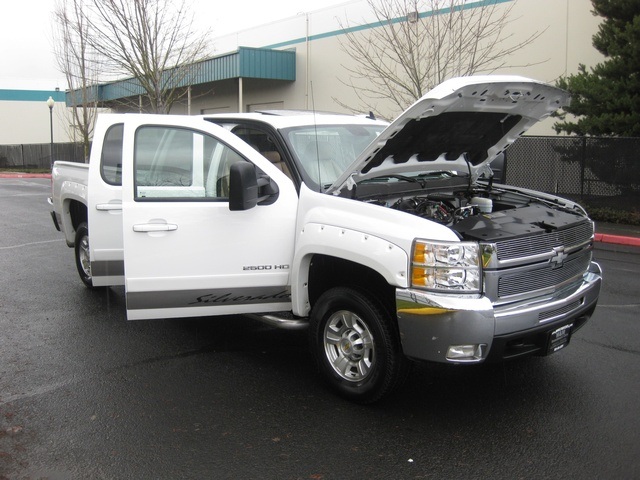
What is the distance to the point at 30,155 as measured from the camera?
4584 centimetres

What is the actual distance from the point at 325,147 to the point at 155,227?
151 centimetres

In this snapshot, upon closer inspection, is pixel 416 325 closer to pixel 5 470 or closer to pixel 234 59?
pixel 5 470

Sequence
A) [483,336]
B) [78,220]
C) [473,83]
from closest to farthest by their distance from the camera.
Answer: [483,336] → [473,83] → [78,220]

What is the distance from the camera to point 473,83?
3.97 meters

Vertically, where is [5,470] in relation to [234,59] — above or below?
below

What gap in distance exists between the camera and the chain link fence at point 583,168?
1380 centimetres

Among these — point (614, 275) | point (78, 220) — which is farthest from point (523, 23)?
point (78, 220)

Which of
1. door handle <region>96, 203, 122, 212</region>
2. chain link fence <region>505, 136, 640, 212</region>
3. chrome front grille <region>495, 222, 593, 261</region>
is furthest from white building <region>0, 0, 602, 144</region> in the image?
chrome front grille <region>495, 222, 593, 261</region>

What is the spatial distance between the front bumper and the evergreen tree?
424 inches

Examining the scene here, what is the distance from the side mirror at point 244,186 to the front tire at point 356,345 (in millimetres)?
861

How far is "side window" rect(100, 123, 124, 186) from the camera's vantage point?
6.08 m

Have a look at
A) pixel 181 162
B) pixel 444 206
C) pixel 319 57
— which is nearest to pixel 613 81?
pixel 444 206

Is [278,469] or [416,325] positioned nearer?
[278,469]

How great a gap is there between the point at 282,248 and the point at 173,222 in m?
0.84
